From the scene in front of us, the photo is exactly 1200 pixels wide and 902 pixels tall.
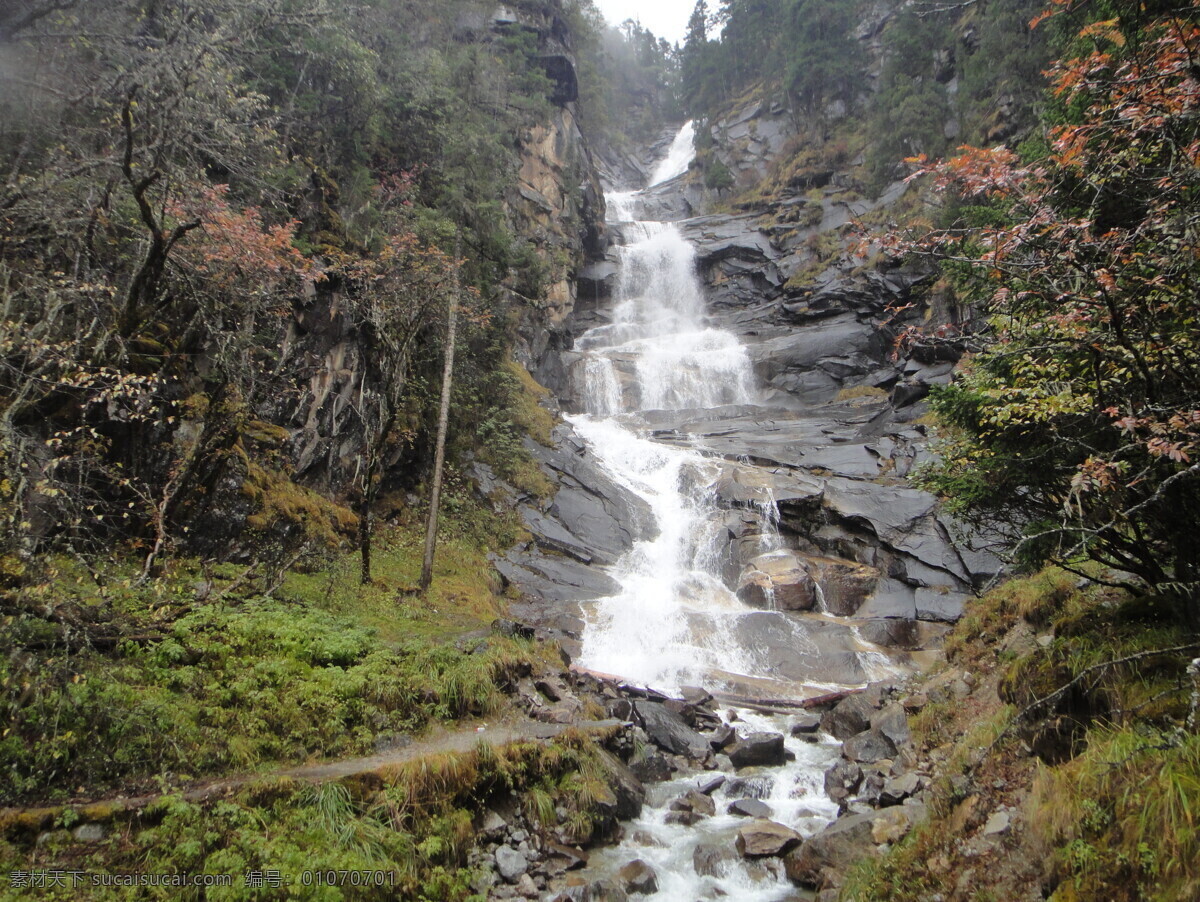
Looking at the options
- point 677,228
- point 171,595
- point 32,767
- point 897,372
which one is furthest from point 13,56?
point 677,228

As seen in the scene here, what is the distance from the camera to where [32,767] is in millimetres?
5129

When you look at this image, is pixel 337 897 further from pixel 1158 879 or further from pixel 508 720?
pixel 1158 879

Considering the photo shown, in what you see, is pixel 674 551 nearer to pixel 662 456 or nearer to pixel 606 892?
pixel 662 456

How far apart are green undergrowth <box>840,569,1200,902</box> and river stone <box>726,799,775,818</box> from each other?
255cm

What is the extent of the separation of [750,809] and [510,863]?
3.49 metres

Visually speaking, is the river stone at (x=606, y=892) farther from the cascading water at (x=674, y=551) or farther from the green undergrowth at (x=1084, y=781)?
the green undergrowth at (x=1084, y=781)

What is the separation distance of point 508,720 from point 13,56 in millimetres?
12808

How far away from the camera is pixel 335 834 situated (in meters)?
5.81

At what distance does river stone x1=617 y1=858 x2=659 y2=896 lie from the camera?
6.89 metres

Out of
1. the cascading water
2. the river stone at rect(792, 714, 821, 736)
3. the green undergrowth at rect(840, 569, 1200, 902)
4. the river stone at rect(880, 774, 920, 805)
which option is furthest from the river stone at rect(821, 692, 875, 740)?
the green undergrowth at rect(840, 569, 1200, 902)

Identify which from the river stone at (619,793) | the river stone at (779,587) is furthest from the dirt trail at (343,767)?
the river stone at (779,587)

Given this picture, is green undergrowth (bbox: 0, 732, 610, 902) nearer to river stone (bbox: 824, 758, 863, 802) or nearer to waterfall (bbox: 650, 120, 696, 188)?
river stone (bbox: 824, 758, 863, 802)

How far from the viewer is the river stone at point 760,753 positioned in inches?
390

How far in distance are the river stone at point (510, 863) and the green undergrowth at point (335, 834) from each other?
35 centimetres
